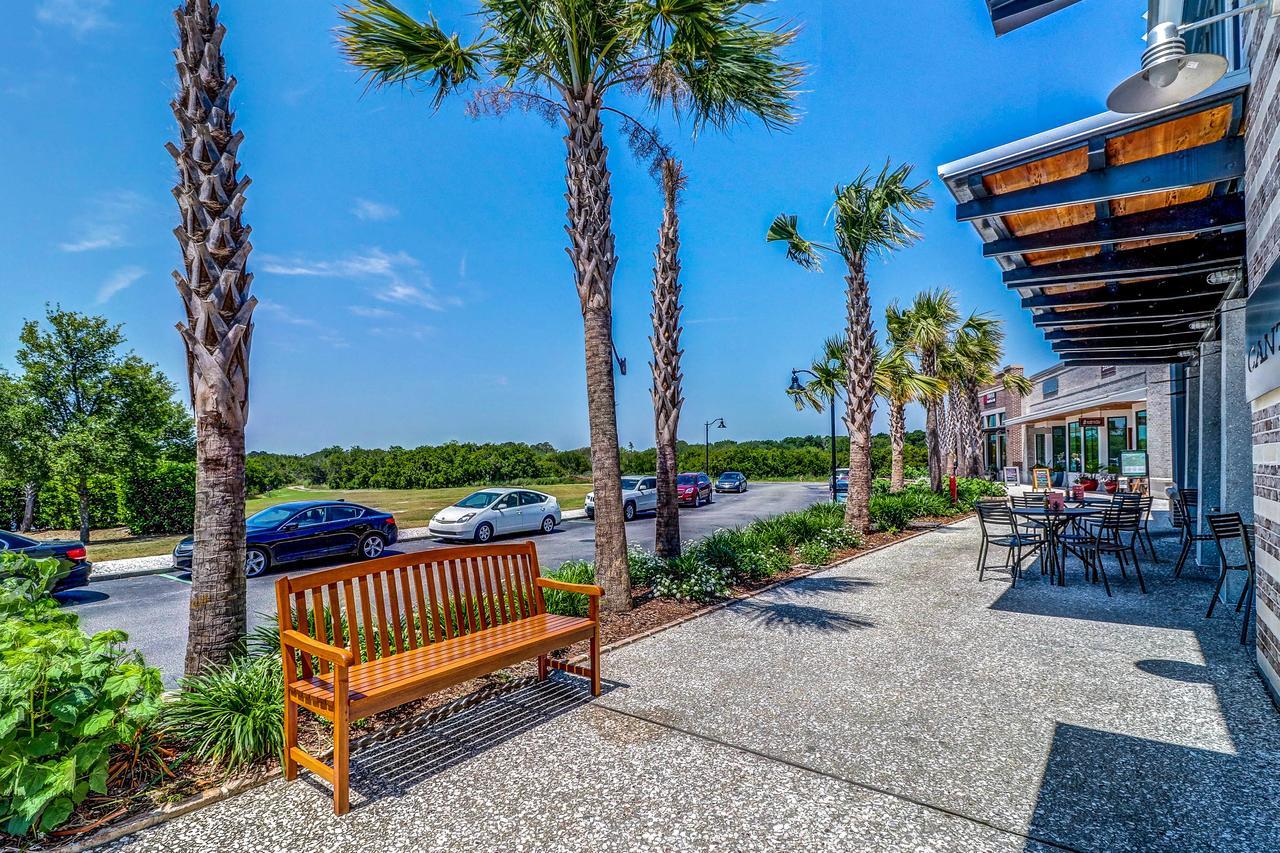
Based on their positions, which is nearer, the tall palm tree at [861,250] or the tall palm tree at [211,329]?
the tall palm tree at [211,329]

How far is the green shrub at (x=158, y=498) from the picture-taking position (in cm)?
1675

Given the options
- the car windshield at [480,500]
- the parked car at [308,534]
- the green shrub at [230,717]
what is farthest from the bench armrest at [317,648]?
the car windshield at [480,500]

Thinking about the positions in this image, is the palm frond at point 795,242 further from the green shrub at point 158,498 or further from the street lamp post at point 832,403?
the green shrub at point 158,498

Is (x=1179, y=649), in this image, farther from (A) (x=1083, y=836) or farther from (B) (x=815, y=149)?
(B) (x=815, y=149)

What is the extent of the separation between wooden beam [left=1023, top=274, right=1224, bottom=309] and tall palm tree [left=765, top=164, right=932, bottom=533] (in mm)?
4062

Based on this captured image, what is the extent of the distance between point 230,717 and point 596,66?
6187mm

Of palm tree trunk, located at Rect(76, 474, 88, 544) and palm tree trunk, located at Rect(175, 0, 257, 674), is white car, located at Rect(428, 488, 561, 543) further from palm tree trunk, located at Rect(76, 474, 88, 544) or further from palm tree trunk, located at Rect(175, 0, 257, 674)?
palm tree trunk, located at Rect(175, 0, 257, 674)

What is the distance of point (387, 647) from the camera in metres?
3.90

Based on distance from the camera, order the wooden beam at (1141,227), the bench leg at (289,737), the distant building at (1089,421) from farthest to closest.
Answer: the distant building at (1089,421)
the wooden beam at (1141,227)
the bench leg at (289,737)

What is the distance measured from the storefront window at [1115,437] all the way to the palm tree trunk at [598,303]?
2826cm

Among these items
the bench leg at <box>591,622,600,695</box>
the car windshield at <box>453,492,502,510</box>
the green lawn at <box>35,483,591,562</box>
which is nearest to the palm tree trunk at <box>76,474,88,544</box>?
the green lawn at <box>35,483,591,562</box>

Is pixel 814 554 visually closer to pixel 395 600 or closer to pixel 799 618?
pixel 799 618

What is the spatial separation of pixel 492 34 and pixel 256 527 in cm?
864

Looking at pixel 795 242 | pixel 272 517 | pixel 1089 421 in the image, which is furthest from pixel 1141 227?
pixel 1089 421
